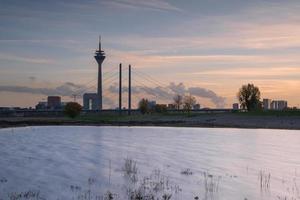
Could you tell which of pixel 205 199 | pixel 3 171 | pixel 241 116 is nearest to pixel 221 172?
pixel 205 199

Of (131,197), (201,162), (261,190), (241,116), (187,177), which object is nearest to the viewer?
(131,197)

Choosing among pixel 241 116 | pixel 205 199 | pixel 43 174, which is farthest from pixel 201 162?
pixel 241 116

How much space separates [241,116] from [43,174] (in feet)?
415

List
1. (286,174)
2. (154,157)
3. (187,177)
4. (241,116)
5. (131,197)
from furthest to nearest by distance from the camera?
(241,116)
(154,157)
(286,174)
(187,177)
(131,197)

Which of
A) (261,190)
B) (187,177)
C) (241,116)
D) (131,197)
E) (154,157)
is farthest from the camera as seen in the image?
(241,116)

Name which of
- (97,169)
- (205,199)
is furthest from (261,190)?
(97,169)

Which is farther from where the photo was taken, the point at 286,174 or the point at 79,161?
the point at 79,161

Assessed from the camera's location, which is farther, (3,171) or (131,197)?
(3,171)

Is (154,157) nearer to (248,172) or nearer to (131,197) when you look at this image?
(248,172)

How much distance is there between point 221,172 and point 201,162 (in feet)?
24.6

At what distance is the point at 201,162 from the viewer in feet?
142

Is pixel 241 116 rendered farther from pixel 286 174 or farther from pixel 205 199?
pixel 205 199

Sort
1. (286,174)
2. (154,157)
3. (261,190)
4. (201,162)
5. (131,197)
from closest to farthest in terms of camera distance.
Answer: (131,197)
(261,190)
(286,174)
(201,162)
(154,157)

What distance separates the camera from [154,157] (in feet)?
156
